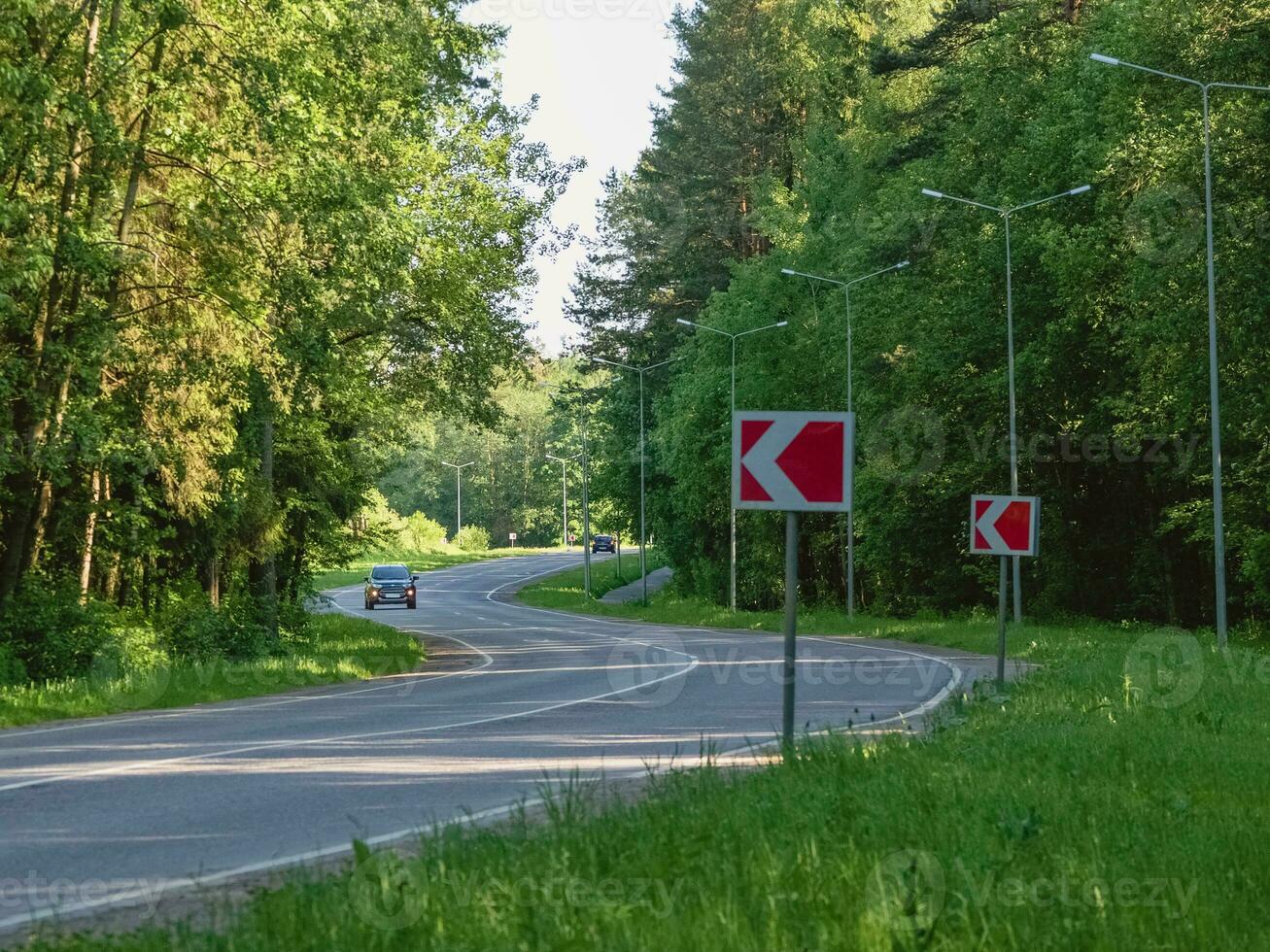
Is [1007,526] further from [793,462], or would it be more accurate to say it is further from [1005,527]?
[793,462]

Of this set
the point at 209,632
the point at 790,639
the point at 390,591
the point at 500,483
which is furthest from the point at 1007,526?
the point at 500,483

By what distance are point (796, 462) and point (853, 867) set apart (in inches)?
170

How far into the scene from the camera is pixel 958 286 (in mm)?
46250

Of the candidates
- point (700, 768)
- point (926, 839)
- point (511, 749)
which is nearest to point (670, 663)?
point (511, 749)

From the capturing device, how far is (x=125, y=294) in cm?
2314

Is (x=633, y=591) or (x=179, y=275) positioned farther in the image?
(x=633, y=591)

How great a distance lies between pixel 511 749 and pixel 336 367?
12.0 meters

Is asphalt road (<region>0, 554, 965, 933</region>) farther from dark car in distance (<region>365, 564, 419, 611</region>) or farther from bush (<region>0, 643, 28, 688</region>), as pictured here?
dark car in distance (<region>365, 564, 419, 611</region>)

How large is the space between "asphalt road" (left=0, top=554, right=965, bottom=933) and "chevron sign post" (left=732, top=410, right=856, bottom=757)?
2.04 meters

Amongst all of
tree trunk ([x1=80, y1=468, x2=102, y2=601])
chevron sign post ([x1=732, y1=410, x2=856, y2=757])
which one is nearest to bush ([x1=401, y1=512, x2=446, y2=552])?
tree trunk ([x1=80, y1=468, x2=102, y2=601])

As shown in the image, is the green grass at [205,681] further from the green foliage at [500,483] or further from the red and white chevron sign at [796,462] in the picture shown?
the green foliage at [500,483]

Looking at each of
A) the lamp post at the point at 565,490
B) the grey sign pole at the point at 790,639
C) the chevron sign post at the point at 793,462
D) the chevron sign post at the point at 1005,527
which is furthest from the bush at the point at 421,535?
the chevron sign post at the point at 793,462

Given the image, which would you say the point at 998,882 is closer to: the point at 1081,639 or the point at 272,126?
the point at 272,126

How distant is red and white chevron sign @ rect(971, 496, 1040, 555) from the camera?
1839 centimetres
